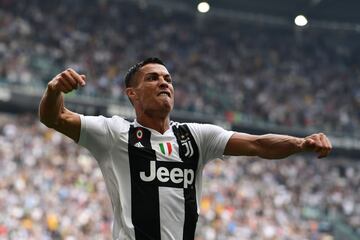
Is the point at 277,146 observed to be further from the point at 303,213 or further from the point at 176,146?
the point at 303,213

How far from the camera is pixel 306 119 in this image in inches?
1047

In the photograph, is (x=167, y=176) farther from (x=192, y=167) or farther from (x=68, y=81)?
(x=68, y=81)

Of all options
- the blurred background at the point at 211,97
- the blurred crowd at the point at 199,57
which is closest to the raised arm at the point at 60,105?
the blurred background at the point at 211,97

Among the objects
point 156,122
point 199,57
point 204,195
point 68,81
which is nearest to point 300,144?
point 156,122

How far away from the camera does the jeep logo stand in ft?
13.4

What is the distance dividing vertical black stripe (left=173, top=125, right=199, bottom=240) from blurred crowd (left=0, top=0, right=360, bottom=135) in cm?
1763

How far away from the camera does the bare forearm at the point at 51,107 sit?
12.8 feet

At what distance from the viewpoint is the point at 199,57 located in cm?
2764

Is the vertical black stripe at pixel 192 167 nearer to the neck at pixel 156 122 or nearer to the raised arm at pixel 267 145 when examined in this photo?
the neck at pixel 156 122

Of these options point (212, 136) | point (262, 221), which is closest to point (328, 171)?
point (262, 221)

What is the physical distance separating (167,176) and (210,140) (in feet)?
1.25

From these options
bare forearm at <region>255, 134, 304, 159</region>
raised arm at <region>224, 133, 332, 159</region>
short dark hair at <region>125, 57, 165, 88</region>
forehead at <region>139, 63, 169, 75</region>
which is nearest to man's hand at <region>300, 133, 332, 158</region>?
raised arm at <region>224, 133, 332, 159</region>

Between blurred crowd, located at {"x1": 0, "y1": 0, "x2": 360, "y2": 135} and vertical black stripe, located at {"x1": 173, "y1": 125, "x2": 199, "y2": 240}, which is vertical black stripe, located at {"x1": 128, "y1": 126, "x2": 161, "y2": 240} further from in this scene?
blurred crowd, located at {"x1": 0, "y1": 0, "x2": 360, "y2": 135}

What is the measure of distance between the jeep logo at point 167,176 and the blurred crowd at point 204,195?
1138 cm
